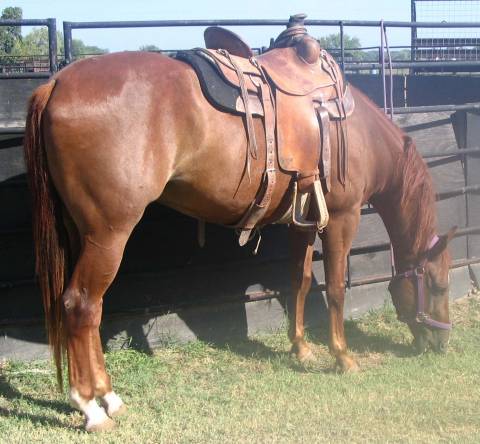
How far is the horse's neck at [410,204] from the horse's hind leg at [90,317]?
6.69 feet

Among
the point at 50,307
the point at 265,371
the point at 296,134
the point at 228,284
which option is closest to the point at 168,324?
A: the point at 228,284

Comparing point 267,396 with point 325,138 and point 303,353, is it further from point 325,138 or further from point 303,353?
point 325,138

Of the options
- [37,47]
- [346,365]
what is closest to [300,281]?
[346,365]

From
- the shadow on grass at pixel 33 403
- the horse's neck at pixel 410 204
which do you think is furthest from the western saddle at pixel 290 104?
the shadow on grass at pixel 33 403

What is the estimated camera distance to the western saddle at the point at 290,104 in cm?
349

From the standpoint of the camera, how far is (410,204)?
173 inches

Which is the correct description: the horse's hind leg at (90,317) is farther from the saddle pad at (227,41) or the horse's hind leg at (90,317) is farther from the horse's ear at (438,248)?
the horse's ear at (438,248)

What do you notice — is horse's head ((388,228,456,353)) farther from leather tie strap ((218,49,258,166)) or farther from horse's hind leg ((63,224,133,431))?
horse's hind leg ((63,224,133,431))

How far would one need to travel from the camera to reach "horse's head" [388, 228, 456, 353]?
171 inches

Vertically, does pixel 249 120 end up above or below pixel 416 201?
above

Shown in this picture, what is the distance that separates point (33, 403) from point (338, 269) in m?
2.02

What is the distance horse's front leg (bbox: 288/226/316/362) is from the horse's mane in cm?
70

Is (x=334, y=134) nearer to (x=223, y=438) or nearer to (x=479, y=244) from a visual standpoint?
(x=223, y=438)

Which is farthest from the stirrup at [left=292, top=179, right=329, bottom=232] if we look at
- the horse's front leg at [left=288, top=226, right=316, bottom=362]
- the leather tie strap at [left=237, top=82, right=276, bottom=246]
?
the horse's front leg at [left=288, top=226, right=316, bottom=362]
